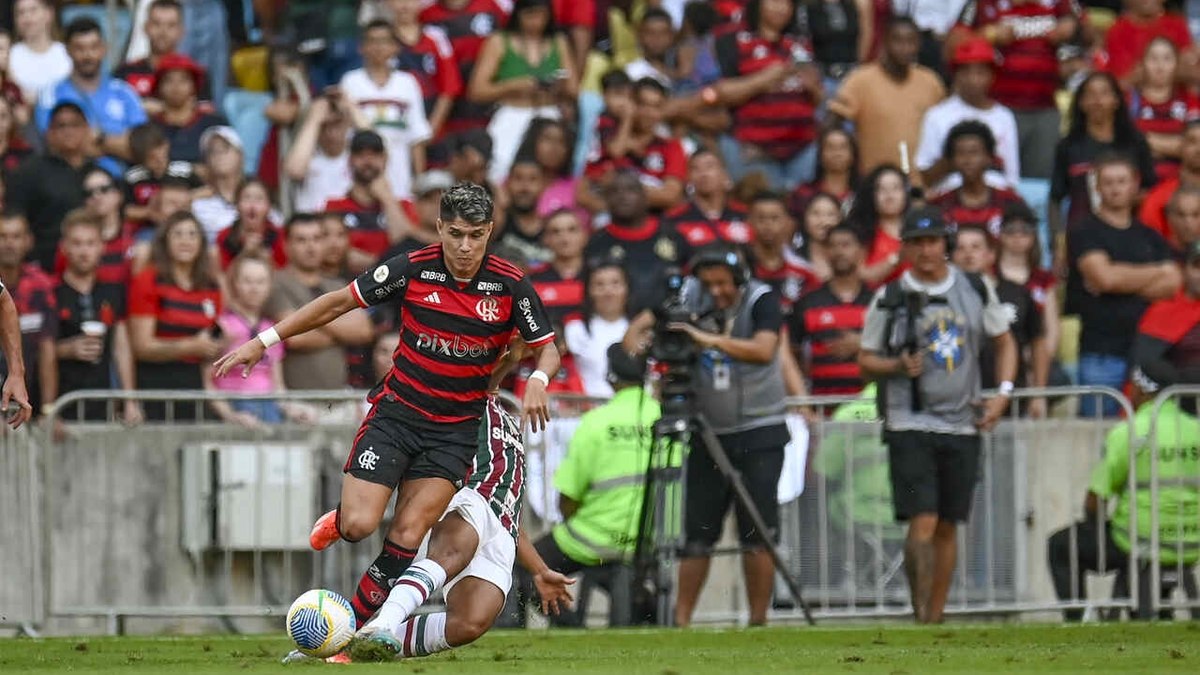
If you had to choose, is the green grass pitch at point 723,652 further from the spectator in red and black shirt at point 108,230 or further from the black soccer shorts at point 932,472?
the spectator in red and black shirt at point 108,230

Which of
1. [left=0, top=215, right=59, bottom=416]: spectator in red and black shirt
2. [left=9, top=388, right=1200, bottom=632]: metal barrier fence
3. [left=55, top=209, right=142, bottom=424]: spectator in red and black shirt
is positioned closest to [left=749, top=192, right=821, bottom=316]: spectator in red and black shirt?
[left=9, top=388, right=1200, bottom=632]: metal barrier fence

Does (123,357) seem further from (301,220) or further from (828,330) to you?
(828,330)

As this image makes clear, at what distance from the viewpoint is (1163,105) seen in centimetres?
1972

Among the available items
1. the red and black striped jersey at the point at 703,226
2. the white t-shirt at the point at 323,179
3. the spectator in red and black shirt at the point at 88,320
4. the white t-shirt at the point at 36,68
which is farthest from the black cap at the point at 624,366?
the white t-shirt at the point at 36,68

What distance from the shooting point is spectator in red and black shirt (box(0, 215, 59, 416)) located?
15.3 metres

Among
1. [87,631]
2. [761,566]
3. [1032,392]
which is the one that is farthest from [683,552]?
[87,631]

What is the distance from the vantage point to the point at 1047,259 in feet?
62.0

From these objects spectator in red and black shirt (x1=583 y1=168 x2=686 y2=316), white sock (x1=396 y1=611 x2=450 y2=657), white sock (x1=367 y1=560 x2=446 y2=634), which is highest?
spectator in red and black shirt (x1=583 y1=168 x2=686 y2=316)

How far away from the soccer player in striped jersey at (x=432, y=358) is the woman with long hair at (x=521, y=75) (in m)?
9.10

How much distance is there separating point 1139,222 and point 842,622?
4.46 meters

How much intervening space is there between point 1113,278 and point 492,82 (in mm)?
5637

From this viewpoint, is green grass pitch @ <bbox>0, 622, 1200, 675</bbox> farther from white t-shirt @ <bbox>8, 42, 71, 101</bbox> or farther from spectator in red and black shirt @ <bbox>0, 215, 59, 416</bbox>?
white t-shirt @ <bbox>8, 42, 71, 101</bbox>

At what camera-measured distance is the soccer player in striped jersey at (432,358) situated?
33.2ft

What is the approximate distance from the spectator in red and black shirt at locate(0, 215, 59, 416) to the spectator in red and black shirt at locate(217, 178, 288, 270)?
1.73 metres
